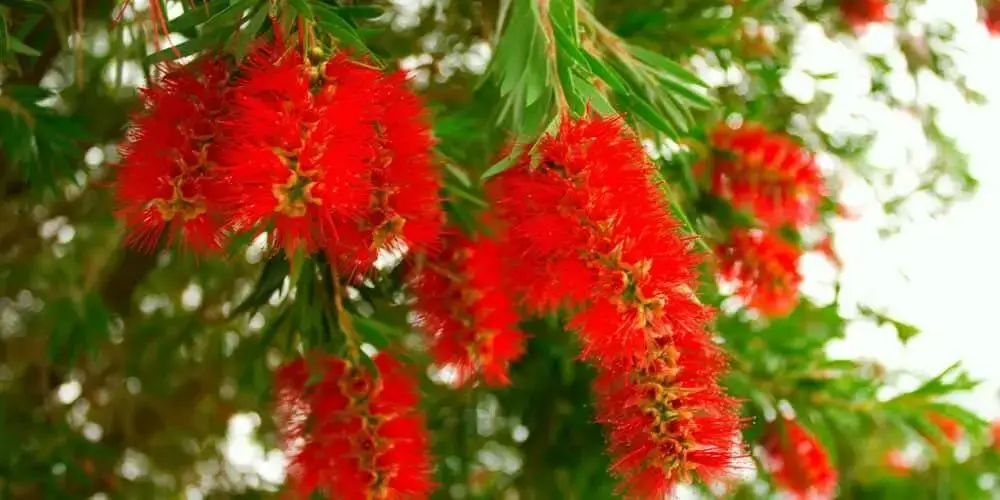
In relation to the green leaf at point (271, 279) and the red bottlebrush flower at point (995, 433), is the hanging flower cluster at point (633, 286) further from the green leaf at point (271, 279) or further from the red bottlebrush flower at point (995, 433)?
the red bottlebrush flower at point (995, 433)

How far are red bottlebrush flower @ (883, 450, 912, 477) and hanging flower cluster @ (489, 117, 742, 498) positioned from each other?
0.75 meters

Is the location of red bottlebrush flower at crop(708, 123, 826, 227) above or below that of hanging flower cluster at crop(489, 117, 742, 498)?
below

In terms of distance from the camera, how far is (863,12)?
0.97 m

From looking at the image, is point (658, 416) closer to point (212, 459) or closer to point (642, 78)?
point (642, 78)

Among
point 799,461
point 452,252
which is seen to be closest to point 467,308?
point 452,252

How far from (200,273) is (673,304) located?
810 mm

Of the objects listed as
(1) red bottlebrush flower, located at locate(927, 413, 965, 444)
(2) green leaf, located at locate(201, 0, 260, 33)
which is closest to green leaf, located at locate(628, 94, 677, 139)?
(2) green leaf, located at locate(201, 0, 260, 33)

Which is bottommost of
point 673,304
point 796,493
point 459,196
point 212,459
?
point 212,459

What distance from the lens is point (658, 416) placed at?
17.7 inches

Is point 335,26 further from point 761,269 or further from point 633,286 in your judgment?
point 761,269

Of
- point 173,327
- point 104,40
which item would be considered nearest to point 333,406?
point 173,327

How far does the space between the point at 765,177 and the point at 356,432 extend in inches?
15.0

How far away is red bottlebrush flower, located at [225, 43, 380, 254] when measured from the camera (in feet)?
1.34

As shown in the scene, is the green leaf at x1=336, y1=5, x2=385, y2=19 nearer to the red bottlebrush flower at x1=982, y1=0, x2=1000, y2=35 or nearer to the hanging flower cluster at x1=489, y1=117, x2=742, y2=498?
the hanging flower cluster at x1=489, y1=117, x2=742, y2=498
